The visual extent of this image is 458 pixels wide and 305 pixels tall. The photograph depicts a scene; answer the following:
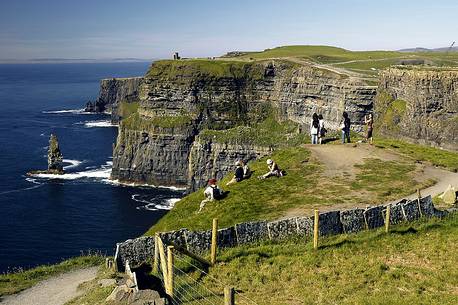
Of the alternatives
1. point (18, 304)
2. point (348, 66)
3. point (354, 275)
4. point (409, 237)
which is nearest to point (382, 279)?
point (354, 275)

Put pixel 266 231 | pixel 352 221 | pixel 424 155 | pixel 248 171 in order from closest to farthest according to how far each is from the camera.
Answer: pixel 266 231
pixel 352 221
pixel 248 171
pixel 424 155

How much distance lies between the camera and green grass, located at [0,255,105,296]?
1085 inches

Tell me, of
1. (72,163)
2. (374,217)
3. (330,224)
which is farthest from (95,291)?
(72,163)

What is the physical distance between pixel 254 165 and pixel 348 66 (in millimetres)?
106778

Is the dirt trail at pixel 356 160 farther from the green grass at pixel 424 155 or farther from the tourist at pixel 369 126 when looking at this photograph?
the tourist at pixel 369 126

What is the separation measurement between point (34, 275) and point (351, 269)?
1935 centimetres

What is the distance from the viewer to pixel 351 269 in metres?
23.0

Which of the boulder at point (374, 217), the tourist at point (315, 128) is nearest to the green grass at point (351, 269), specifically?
the boulder at point (374, 217)

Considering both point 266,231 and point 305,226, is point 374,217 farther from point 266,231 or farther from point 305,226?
point 266,231

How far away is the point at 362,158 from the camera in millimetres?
44938

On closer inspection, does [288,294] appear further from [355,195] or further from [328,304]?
[355,195]

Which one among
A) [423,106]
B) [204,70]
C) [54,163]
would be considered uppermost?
[204,70]

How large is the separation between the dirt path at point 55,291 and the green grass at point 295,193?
6692 millimetres

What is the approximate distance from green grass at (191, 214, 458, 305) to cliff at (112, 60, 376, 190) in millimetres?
93210
